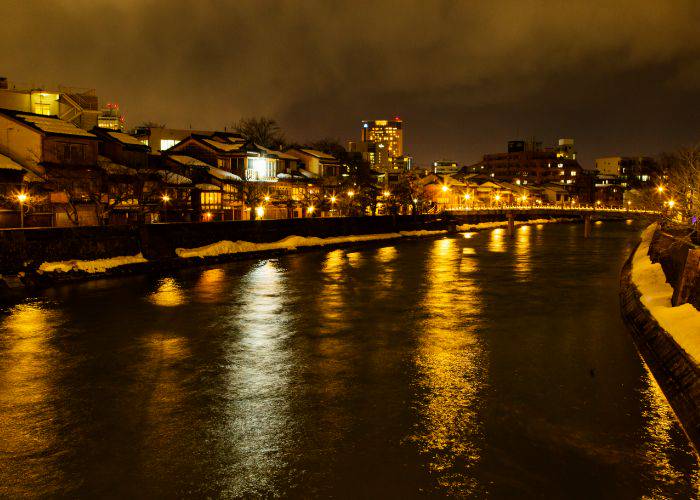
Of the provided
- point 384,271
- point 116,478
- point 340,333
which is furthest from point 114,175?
point 116,478

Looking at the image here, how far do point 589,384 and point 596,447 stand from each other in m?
2.76

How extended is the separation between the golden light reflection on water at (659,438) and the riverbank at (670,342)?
16 centimetres

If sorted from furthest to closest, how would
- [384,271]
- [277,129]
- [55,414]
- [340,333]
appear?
[277,129] < [384,271] < [340,333] < [55,414]

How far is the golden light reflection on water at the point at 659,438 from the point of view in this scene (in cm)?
668

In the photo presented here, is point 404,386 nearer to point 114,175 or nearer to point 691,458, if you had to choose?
point 691,458

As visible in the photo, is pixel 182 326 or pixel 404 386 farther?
pixel 182 326

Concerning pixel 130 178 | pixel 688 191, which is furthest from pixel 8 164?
pixel 688 191

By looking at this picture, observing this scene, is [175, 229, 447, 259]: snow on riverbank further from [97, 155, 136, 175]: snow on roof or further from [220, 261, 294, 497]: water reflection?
[220, 261, 294, 497]: water reflection

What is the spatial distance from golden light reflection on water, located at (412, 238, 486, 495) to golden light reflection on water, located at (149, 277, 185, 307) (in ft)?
26.9

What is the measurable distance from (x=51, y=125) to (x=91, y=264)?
39.0 ft

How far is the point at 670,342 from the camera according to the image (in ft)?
34.8

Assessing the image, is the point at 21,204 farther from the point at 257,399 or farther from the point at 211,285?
the point at 257,399

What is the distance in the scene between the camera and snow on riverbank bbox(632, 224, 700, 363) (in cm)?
1006

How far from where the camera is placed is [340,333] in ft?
46.1
